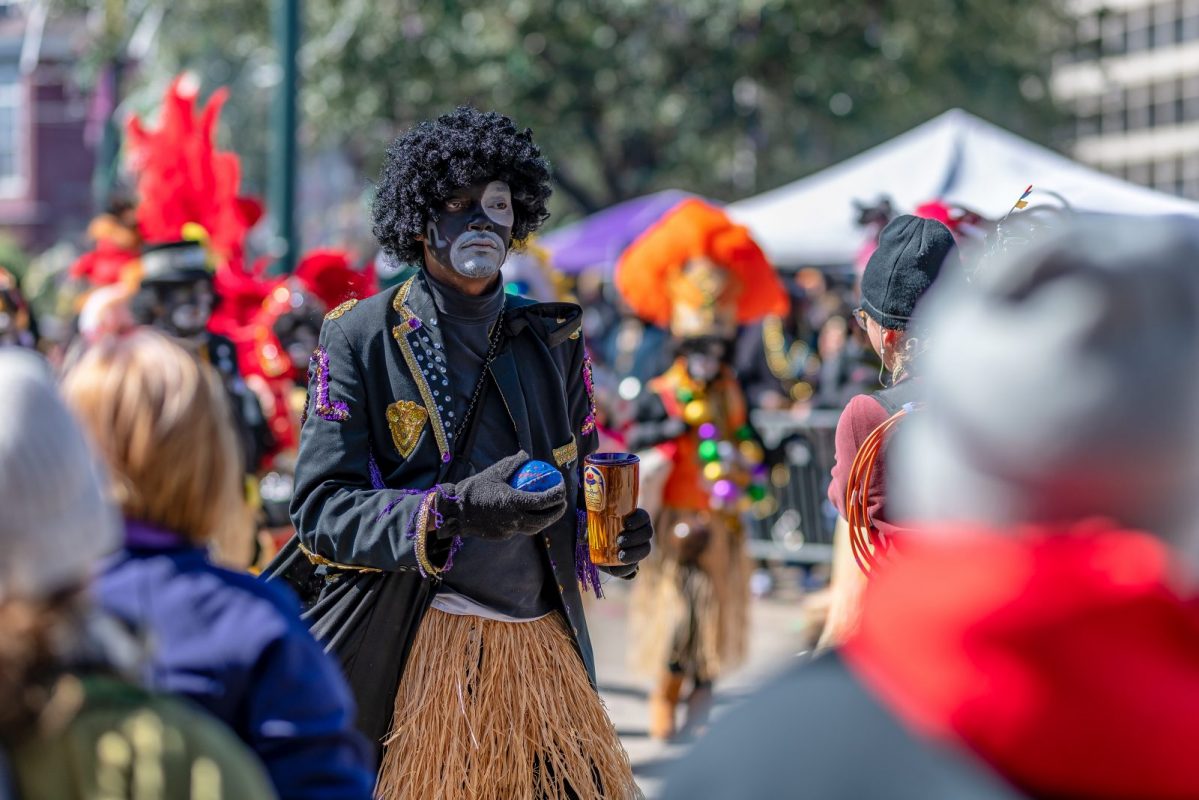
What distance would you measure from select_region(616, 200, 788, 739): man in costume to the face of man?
350 centimetres

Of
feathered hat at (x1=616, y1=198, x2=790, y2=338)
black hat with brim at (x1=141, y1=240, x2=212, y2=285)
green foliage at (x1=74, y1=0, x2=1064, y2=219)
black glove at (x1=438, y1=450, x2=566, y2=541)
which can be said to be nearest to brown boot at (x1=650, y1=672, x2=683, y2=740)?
feathered hat at (x1=616, y1=198, x2=790, y2=338)

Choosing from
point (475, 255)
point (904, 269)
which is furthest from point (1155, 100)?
point (475, 255)

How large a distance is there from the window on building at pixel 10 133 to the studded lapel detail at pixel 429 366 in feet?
107

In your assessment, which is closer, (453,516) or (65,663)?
(65,663)

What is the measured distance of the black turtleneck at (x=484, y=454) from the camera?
3754mm

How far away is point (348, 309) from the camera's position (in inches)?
151

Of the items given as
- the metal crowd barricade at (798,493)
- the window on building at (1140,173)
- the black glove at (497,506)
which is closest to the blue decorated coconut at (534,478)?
the black glove at (497,506)

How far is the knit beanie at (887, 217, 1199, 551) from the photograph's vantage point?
1.52m

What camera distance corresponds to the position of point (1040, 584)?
1.48m

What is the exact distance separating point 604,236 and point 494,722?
35.3 feet

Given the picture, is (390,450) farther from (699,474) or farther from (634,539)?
(699,474)

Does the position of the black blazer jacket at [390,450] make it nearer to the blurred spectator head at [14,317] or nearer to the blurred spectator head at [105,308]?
the blurred spectator head at [105,308]

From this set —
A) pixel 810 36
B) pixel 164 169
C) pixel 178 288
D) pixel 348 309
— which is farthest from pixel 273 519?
pixel 810 36

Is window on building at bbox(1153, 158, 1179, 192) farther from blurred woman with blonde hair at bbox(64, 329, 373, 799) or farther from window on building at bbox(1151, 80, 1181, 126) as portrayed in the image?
blurred woman with blonde hair at bbox(64, 329, 373, 799)
